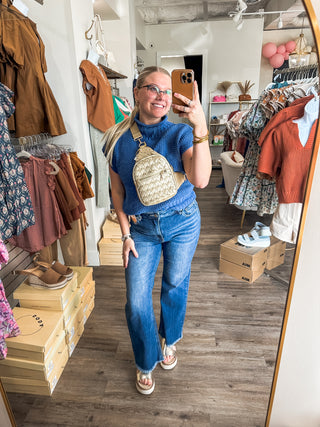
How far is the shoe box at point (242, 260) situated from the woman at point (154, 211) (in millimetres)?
556

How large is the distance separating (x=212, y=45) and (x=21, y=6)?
0.87 meters

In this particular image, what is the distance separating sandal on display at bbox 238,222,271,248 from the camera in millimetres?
1521

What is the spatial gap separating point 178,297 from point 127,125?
71 cm

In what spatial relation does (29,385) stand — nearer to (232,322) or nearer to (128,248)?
(128,248)

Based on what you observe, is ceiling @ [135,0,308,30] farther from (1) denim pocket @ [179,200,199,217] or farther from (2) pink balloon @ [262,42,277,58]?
(1) denim pocket @ [179,200,199,217]

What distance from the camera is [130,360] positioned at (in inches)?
54.6

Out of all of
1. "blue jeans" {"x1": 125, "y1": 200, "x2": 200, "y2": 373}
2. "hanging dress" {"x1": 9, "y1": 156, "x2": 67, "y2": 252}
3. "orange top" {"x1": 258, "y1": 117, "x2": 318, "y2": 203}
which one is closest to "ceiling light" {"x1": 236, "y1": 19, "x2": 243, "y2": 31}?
"orange top" {"x1": 258, "y1": 117, "x2": 318, "y2": 203}

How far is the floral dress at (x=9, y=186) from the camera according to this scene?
1143 millimetres

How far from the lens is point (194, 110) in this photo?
2.57 feet

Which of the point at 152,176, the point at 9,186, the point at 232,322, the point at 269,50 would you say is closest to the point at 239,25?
the point at 269,50

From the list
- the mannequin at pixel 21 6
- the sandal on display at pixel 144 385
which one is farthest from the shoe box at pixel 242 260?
the mannequin at pixel 21 6

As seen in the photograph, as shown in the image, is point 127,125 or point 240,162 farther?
point 240,162

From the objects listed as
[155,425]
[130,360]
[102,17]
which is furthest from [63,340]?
[102,17]

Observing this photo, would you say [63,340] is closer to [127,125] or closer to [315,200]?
[127,125]
